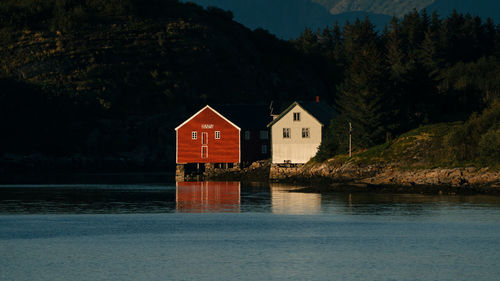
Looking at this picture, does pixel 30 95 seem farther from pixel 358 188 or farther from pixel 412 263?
pixel 412 263

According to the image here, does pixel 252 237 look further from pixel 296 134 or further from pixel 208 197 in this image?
pixel 296 134

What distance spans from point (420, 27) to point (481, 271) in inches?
6125

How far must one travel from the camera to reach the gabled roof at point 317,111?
87.6 m

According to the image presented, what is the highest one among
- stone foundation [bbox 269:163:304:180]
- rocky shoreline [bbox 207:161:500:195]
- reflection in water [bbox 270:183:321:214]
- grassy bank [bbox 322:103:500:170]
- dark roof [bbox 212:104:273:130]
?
dark roof [bbox 212:104:273:130]

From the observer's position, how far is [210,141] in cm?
9669

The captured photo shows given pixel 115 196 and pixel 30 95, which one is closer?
pixel 115 196

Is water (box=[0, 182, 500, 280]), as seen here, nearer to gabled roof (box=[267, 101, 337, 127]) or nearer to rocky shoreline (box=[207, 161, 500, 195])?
rocky shoreline (box=[207, 161, 500, 195])

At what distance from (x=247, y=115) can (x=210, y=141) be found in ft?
19.1

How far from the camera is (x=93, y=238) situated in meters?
38.3

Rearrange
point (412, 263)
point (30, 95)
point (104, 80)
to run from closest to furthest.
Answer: point (412, 263)
point (30, 95)
point (104, 80)

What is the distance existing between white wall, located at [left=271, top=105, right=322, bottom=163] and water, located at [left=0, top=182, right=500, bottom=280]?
75.4 ft

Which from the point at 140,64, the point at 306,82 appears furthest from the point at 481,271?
the point at 306,82

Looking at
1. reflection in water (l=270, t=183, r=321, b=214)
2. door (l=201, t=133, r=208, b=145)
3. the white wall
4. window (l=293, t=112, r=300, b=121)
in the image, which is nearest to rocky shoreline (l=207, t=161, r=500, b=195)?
reflection in water (l=270, t=183, r=321, b=214)

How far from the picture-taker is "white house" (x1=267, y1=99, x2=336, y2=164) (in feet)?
285
